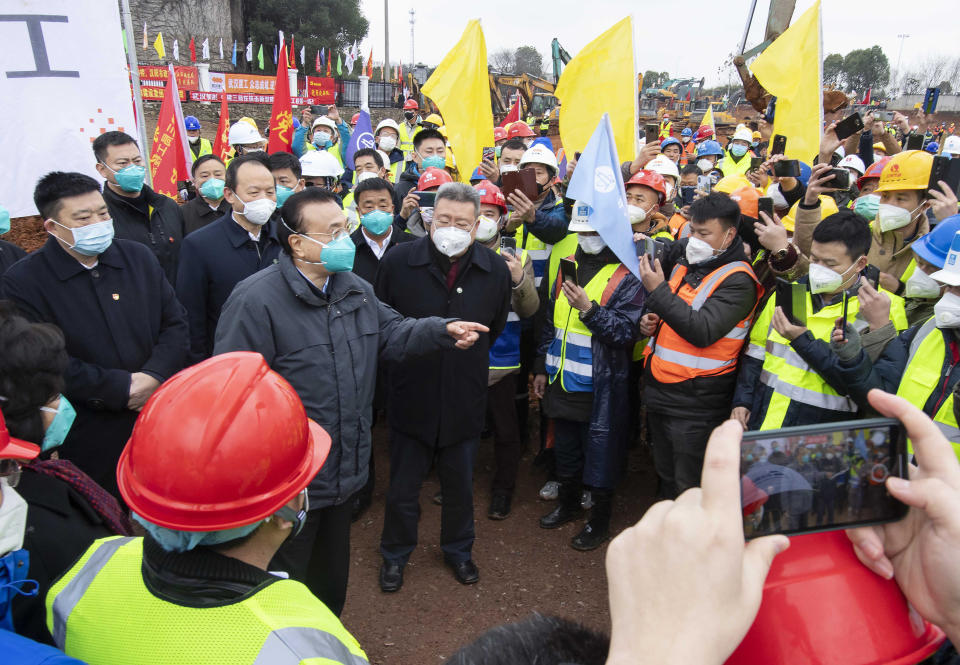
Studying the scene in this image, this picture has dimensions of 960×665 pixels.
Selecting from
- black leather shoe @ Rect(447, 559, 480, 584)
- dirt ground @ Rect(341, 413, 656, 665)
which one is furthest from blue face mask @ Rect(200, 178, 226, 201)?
black leather shoe @ Rect(447, 559, 480, 584)

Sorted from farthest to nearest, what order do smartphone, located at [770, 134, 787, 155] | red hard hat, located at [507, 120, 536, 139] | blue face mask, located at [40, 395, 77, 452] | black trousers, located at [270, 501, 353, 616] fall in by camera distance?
red hard hat, located at [507, 120, 536, 139]
smartphone, located at [770, 134, 787, 155]
black trousers, located at [270, 501, 353, 616]
blue face mask, located at [40, 395, 77, 452]

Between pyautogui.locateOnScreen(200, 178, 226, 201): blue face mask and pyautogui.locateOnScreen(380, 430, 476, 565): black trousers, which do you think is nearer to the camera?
pyautogui.locateOnScreen(380, 430, 476, 565): black trousers

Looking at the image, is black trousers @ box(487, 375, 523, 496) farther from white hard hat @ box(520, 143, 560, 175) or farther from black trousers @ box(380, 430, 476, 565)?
white hard hat @ box(520, 143, 560, 175)

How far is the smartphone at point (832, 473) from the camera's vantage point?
0.82 meters

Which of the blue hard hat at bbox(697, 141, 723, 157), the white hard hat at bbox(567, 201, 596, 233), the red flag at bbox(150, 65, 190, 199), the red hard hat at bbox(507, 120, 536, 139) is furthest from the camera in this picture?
the blue hard hat at bbox(697, 141, 723, 157)

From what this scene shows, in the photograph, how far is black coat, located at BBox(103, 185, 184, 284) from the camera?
4473 millimetres

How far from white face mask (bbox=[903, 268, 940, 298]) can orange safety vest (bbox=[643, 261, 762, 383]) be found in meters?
0.71

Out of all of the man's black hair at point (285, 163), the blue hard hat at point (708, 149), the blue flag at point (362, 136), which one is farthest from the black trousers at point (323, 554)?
the blue hard hat at point (708, 149)

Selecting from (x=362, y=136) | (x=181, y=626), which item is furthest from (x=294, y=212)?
(x=362, y=136)

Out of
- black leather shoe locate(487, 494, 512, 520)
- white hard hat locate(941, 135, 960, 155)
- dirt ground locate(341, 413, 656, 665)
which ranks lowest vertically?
dirt ground locate(341, 413, 656, 665)

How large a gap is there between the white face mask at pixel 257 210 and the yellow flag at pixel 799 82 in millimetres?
3851

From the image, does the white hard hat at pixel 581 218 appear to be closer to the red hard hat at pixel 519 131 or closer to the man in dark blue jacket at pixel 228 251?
the man in dark blue jacket at pixel 228 251

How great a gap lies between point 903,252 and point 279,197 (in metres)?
4.57

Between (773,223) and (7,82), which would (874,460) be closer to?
(773,223)
